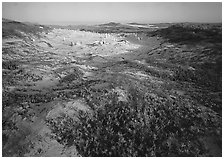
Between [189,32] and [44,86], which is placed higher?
[189,32]

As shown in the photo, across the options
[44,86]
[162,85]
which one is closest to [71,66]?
[44,86]

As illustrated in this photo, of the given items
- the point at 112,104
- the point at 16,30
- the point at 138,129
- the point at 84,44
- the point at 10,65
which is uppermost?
the point at 16,30

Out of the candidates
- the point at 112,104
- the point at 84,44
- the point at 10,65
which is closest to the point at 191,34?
the point at 84,44

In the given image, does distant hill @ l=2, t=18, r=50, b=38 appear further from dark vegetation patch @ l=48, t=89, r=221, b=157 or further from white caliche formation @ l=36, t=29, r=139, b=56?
dark vegetation patch @ l=48, t=89, r=221, b=157

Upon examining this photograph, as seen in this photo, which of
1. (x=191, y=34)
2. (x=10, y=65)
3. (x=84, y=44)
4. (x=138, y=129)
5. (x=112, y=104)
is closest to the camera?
(x=138, y=129)

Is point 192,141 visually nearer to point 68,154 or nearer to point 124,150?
point 124,150

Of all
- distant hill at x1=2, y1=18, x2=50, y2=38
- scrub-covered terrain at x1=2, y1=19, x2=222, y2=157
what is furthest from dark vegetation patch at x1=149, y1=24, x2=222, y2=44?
distant hill at x1=2, y1=18, x2=50, y2=38

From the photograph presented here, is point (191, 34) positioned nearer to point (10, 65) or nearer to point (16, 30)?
point (10, 65)

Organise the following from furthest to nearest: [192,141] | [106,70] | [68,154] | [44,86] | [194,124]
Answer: [106,70]
[44,86]
[194,124]
[192,141]
[68,154]
